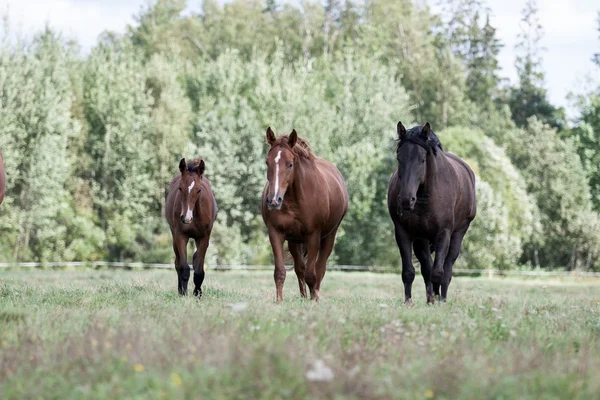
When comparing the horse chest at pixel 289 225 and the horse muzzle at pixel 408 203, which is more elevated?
the horse muzzle at pixel 408 203

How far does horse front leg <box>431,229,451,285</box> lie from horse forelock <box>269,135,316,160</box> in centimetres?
225

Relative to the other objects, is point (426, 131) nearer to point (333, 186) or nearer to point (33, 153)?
point (333, 186)

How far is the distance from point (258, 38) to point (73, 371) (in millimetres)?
62004

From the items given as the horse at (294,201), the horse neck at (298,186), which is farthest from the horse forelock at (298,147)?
the horse neck at (298,186)

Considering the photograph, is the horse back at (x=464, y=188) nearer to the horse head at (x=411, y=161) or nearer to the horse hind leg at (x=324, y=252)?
the horse head at (x=411, y=161)

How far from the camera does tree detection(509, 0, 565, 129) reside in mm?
65562

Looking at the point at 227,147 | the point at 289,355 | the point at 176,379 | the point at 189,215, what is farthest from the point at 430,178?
the point at 227,147

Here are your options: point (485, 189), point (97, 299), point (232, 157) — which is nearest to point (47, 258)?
point (232, 157)

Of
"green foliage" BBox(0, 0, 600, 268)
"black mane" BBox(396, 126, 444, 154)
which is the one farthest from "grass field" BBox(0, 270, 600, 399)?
"green foliage" BBox(0, 0, 600, 268)

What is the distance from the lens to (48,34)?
45.8 m

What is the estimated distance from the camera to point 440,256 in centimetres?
1113

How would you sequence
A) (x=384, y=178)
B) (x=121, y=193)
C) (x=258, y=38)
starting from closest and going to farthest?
(x=121, y=193)
(x=384, y=178)
(x=258, y=38)

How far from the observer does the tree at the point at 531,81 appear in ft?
215

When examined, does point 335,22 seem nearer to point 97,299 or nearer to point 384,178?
point 384,178
